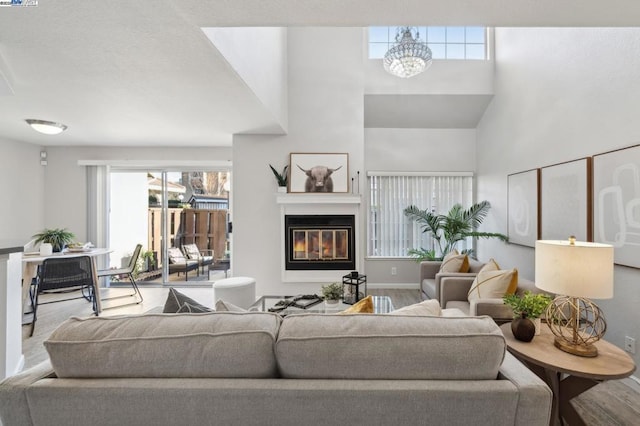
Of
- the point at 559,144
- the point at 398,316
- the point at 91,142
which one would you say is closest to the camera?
the point at 398,316

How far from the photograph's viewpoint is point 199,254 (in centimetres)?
493

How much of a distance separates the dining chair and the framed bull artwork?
2.59 metres

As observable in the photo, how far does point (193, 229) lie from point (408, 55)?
162 inches

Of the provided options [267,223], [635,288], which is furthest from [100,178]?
[635,288]

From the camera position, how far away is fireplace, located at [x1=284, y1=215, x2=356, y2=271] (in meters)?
3.98

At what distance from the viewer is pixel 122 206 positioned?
16.1 ft

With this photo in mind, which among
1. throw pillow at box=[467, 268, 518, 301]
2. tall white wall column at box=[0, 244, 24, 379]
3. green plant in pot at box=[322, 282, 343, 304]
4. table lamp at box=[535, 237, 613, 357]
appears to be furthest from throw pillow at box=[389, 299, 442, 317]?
tall white wall column at box=[0, 244, 24, 379]

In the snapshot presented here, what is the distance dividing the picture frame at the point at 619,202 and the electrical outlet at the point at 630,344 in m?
0.55

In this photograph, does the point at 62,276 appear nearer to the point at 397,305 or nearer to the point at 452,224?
the point at 397,305

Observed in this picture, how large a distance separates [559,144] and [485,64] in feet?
6.55

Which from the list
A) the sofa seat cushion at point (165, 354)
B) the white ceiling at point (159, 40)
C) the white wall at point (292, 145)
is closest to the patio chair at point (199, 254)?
the white wall at point (292, 145)

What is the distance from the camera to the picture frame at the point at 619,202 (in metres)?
2.11

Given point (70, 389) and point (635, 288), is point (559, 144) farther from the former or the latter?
point (70, 389)

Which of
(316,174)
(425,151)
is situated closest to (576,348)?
(316,174)
